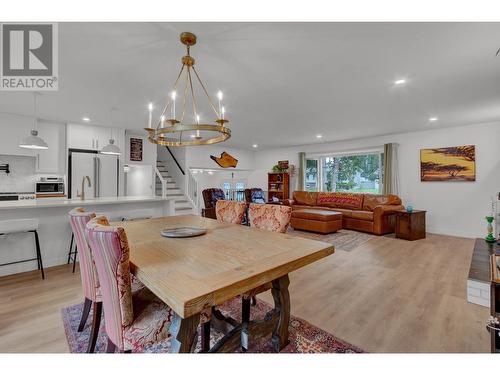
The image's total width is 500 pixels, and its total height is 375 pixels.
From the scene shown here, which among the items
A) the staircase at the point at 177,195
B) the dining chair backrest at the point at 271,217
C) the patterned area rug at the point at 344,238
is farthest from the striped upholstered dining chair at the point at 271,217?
the staircase at the point at 177,195

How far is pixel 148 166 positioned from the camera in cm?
621

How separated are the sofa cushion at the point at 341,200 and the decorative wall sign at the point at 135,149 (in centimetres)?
508

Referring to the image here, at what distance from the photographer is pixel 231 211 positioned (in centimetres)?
272

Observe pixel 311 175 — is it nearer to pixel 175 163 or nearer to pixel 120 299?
pixel 175 163

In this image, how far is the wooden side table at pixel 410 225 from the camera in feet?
15.2

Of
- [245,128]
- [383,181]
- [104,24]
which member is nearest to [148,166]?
[245,128]

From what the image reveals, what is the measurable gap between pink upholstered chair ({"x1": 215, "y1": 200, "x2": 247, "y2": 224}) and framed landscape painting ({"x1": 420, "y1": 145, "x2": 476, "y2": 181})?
5030 millimetres

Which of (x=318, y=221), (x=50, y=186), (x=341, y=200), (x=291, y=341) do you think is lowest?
(x=291, y=341)

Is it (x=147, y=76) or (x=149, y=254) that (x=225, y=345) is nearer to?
(x=149, y=254)

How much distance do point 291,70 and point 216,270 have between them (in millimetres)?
2314

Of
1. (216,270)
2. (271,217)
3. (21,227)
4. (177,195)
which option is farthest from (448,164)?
(21,227)

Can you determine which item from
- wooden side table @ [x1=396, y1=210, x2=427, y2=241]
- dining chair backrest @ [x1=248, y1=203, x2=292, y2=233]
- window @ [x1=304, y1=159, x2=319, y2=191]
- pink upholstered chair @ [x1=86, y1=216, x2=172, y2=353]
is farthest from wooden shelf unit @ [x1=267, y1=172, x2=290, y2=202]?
pink upholstered chair @ [x1=86, y1=216, x2=172, y2=353]

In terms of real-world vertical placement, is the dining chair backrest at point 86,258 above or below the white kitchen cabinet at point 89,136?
below

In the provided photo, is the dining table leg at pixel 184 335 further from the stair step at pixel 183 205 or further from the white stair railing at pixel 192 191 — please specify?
the white stair railing at pixel 192 191
